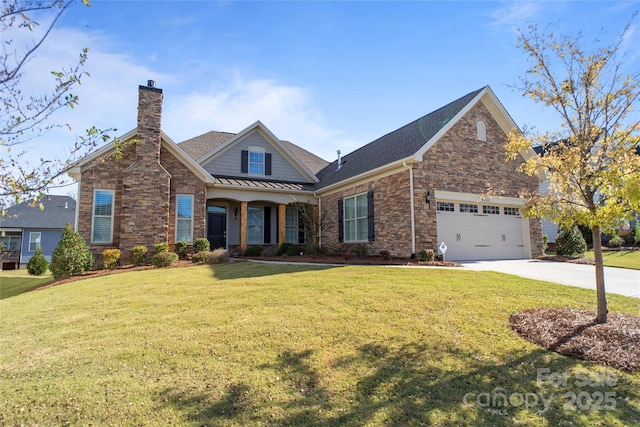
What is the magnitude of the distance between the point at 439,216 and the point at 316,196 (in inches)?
281

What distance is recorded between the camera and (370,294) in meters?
6.73

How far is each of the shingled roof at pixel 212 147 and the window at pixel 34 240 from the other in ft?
55.8

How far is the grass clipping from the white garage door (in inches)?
297

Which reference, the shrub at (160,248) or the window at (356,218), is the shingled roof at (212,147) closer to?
the shrub at (160,248)

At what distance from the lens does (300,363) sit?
13.1ft

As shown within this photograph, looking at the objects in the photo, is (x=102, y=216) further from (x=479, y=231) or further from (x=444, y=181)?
(x=479, y=231)

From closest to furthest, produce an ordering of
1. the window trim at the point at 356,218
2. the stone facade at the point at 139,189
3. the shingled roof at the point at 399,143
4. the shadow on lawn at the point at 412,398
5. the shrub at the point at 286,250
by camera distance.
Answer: the shadow on lawn at the point at 412,398 < the stone facade at the point at 139,189 < the shingled roof at the point at 399,143 < the window trim at the point at 356,218 < the shrub at the point at 286,250

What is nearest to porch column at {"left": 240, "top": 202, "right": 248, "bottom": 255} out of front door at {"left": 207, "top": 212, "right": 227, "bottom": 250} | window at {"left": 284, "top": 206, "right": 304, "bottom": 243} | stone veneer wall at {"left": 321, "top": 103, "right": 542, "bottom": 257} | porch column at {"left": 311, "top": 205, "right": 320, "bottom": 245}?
front door at {"left": 207, "top": 212, "right": 227, "bottom": 250}

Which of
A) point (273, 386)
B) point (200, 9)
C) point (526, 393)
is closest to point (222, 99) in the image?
point (200, 9)

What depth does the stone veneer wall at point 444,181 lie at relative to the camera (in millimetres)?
12406

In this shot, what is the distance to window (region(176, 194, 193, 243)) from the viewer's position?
47.2 ft

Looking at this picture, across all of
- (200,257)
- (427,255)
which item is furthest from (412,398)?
(200,257)

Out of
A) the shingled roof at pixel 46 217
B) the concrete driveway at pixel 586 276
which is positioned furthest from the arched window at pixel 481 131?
the shingled roof at pixel 46 217

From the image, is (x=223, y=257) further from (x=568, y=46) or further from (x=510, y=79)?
(x=568, y=46)
